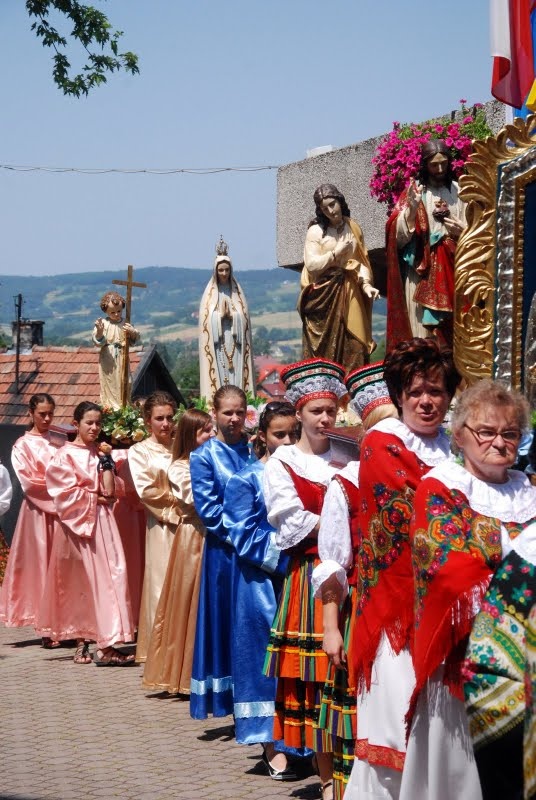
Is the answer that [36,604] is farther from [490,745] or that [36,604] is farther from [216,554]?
[490,745]

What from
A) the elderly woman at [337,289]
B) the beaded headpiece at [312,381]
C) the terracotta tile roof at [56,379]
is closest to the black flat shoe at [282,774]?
the beaded headpiece at [312,381]

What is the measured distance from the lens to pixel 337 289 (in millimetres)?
10352

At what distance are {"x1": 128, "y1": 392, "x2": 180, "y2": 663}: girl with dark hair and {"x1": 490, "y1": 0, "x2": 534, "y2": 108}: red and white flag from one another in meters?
3.60

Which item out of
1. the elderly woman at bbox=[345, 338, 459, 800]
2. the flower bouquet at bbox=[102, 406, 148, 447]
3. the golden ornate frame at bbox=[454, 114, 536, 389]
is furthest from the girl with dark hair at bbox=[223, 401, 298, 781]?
the flower bouquet at bbox=[102, 406, 148, 447]

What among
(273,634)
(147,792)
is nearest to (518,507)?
(273,634)

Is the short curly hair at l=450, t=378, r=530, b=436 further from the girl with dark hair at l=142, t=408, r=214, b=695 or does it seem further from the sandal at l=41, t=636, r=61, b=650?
the sandal at l=41, t=636, r=61, b=650

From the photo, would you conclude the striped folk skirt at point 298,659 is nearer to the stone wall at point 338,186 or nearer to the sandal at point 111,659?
the sandal at point 111,659

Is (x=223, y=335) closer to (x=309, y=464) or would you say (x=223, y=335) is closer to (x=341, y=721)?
(x=309, y=464)

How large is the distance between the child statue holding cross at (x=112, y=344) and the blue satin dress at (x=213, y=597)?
5719 millimetres

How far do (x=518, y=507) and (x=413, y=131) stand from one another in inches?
217

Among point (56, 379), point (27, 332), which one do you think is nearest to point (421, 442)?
point (56, 379)

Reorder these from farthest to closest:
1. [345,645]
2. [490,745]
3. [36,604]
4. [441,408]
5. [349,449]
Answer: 1. [36,604]
2. [349,449]
3. [345,645]
4. [441,408]
5. [490,745]

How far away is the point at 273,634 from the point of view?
6.40 meters

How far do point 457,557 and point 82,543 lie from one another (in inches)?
290
